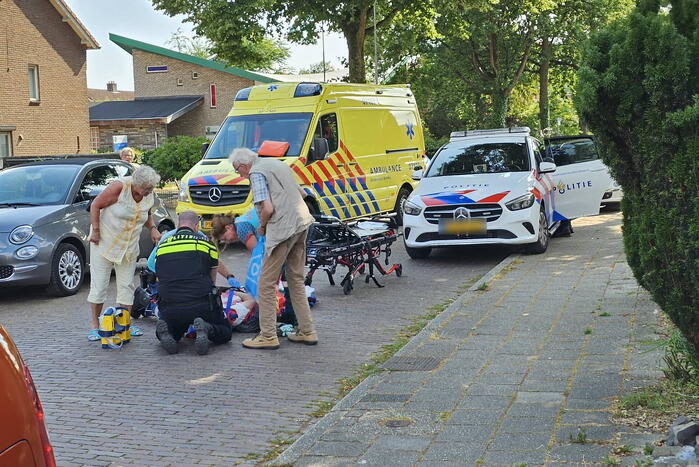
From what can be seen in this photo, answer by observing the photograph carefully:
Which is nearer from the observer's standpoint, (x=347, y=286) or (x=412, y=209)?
(x=347, y=286)

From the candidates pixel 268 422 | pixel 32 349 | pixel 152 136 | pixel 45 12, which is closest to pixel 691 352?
pixel 268 422

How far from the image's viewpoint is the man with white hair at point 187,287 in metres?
7.74

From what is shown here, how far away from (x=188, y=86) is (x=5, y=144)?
18.7m

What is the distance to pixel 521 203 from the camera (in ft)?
41.3

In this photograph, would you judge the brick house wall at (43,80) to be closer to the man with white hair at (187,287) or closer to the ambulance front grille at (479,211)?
the ambulance front grille at (479,211)

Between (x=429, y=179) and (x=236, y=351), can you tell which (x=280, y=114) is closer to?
(x=429, y=179)

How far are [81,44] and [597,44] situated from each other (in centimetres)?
3630

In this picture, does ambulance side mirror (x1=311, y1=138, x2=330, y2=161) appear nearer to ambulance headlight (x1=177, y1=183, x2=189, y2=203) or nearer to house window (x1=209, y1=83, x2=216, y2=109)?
ambulance headlight (x1=177, y1=183, x2=189, y2=203)

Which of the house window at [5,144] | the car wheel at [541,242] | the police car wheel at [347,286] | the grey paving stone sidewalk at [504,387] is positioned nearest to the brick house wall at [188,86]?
the house window at [5,144]

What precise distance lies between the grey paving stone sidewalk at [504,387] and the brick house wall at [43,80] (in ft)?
94.1

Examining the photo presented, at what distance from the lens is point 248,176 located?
7793 mm

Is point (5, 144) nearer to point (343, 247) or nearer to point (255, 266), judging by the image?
point (343, 247)

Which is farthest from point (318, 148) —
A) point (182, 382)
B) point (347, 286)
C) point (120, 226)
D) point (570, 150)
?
point (182, 382)

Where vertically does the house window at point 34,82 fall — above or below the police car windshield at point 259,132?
above
